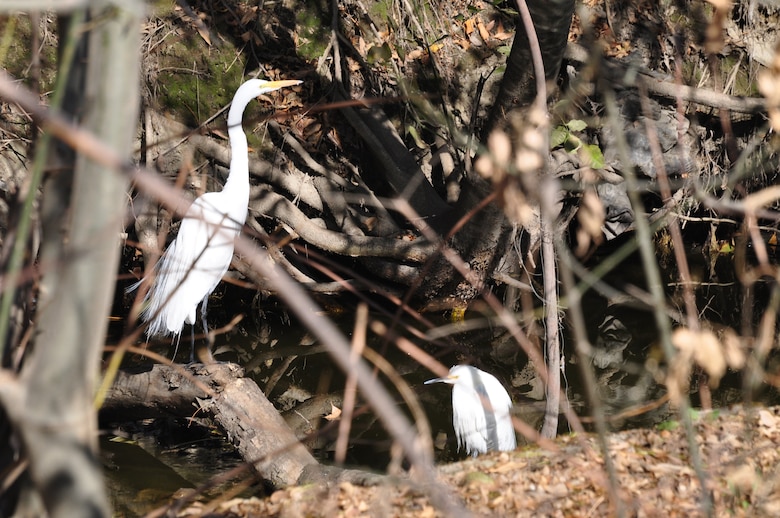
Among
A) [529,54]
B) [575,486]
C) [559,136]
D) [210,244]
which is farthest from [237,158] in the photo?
[575,486]

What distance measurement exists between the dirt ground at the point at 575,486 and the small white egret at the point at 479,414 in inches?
37.6

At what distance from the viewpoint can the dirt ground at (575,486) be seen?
245cm

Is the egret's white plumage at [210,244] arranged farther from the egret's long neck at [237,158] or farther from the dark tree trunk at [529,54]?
the dark tree trunk at [529,54]

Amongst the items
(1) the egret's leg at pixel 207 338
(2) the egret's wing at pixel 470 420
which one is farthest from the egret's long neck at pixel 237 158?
(2) the egret's wing at pixel 470 420

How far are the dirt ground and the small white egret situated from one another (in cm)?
96

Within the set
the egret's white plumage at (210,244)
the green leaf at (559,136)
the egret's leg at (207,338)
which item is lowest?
the egret's leg at (207,338)

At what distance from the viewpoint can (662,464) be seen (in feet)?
9.27

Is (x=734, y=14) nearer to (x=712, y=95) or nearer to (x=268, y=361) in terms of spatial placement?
(x=712, y=95)

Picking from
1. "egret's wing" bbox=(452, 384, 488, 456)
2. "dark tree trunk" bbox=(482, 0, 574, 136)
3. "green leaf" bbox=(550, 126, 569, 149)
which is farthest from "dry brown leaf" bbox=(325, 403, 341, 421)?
"green leaf" bbox=(550, 126, 569, 149)

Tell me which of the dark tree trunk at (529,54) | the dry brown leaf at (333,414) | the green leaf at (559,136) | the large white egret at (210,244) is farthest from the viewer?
the green leaf at (559,136)

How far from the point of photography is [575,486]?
8.84 ft

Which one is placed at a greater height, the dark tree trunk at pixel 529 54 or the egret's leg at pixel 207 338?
the dark tree trunk at pixel 529 54

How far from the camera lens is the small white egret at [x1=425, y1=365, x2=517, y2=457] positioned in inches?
162

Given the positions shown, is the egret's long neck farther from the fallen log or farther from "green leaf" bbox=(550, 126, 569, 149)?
"green leaf" bbox=(550, 126, 569, 149)
